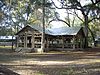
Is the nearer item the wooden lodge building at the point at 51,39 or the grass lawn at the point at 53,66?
the grass lawn at the point at 53,66

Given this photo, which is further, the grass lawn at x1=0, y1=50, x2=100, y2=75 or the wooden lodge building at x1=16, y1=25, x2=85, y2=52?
the wooden lodge building at x1=16, y1=25, x2=85, y2=52

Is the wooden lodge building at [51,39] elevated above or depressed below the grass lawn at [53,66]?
above

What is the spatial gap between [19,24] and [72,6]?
25.2m

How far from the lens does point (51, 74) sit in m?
14.4

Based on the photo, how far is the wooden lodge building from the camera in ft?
139

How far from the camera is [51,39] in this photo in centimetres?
4850

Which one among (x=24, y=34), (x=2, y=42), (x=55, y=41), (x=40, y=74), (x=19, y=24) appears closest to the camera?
(x=40, y=74)

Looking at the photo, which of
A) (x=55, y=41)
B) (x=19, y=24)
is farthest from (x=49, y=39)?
(x=19, y=24)

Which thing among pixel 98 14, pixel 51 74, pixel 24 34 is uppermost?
pixel 98 14

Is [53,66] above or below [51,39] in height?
below

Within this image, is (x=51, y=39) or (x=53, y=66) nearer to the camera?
(x=53, y=66)

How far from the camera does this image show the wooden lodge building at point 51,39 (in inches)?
1673

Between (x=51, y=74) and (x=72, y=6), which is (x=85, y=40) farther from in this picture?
(x=51, y=74)

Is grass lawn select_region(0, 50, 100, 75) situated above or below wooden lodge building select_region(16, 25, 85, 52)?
below
